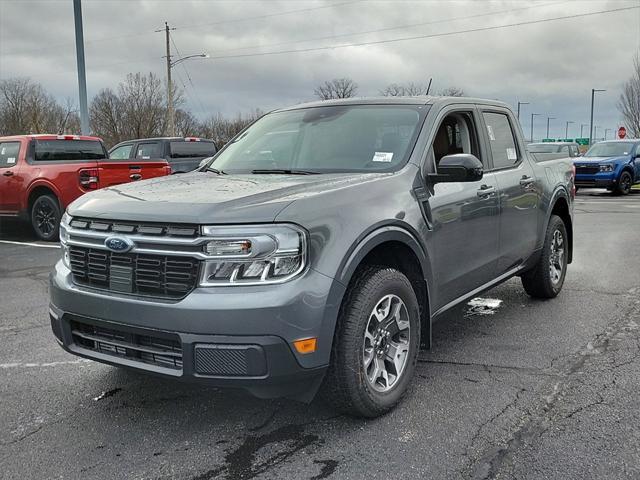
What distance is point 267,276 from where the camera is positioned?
2828 mm

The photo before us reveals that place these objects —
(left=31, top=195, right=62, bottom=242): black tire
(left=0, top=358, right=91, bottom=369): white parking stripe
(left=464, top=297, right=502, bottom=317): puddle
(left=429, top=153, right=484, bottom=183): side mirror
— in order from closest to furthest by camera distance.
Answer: (left=429, top=153, right=484, bottom=183): side mirror → (left=0, top=358, right=91, bottom=369): white parking stripe → (left=464, top=297, right=502, bottom=317): puddle → (left=31, top=195, right=62, bottom=242): black tire

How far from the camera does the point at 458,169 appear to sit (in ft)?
12.2

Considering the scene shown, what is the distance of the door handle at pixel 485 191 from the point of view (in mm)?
4375

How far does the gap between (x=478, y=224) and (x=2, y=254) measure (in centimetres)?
772

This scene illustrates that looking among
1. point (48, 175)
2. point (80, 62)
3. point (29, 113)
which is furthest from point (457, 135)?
point (29, 113)

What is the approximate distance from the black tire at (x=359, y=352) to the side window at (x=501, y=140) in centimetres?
196

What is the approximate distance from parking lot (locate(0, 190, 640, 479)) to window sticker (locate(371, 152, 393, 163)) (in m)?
1.42

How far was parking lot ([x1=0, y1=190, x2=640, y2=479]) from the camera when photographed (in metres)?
2.88

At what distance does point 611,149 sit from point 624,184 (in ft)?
5.31

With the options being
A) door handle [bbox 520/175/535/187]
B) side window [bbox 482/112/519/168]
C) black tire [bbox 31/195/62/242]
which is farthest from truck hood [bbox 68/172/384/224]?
black tire [bbox 31/195/62/242]

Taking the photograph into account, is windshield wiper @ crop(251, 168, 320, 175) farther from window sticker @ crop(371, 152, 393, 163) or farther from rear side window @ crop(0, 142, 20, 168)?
rear side window @ crop(0, 142, 20, 168)

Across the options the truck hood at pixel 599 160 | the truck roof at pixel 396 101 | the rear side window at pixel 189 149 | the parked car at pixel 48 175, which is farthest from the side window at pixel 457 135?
the truck hood at pixel 599 160

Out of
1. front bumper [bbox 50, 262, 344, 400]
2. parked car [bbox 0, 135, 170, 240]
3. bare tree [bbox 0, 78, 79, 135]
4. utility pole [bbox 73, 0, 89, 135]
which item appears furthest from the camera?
bare tree [bbox 0, 78, 79, 135]

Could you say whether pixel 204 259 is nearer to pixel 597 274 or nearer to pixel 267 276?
pixel 267 276
